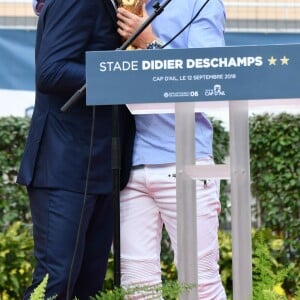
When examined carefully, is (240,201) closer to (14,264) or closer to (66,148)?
(66,148)

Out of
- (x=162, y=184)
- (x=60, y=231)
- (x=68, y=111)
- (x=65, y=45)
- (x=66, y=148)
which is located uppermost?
(x=65, y=45)

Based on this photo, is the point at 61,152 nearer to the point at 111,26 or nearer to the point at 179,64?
the point at 111,26

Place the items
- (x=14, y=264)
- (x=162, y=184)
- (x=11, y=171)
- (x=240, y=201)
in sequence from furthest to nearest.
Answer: (x=11, y=171) < (x=14, y=264) < (x=162, y=184) < (x=240, y=201)

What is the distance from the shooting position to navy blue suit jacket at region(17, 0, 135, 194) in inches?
144

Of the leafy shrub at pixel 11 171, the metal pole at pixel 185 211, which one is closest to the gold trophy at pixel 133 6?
the metal pole at pixel 185 211

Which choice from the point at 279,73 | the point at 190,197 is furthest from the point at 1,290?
the point at 279,73

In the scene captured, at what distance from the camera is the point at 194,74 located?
2785 millimetres

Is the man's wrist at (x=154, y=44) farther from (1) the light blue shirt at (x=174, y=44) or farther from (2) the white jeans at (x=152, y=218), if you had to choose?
(2) the white jeans at (x=152, y=218)

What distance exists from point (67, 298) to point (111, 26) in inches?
42.1

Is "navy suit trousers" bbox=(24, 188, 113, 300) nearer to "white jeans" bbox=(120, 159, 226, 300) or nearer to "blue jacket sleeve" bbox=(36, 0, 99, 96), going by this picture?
"white jeans" bbox=(120, 159, 226, 300)

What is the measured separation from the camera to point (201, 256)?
370 cm

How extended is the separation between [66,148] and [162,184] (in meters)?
0.41

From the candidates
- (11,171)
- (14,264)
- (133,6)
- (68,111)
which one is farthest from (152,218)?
(11,171)

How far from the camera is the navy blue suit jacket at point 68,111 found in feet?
12.0
